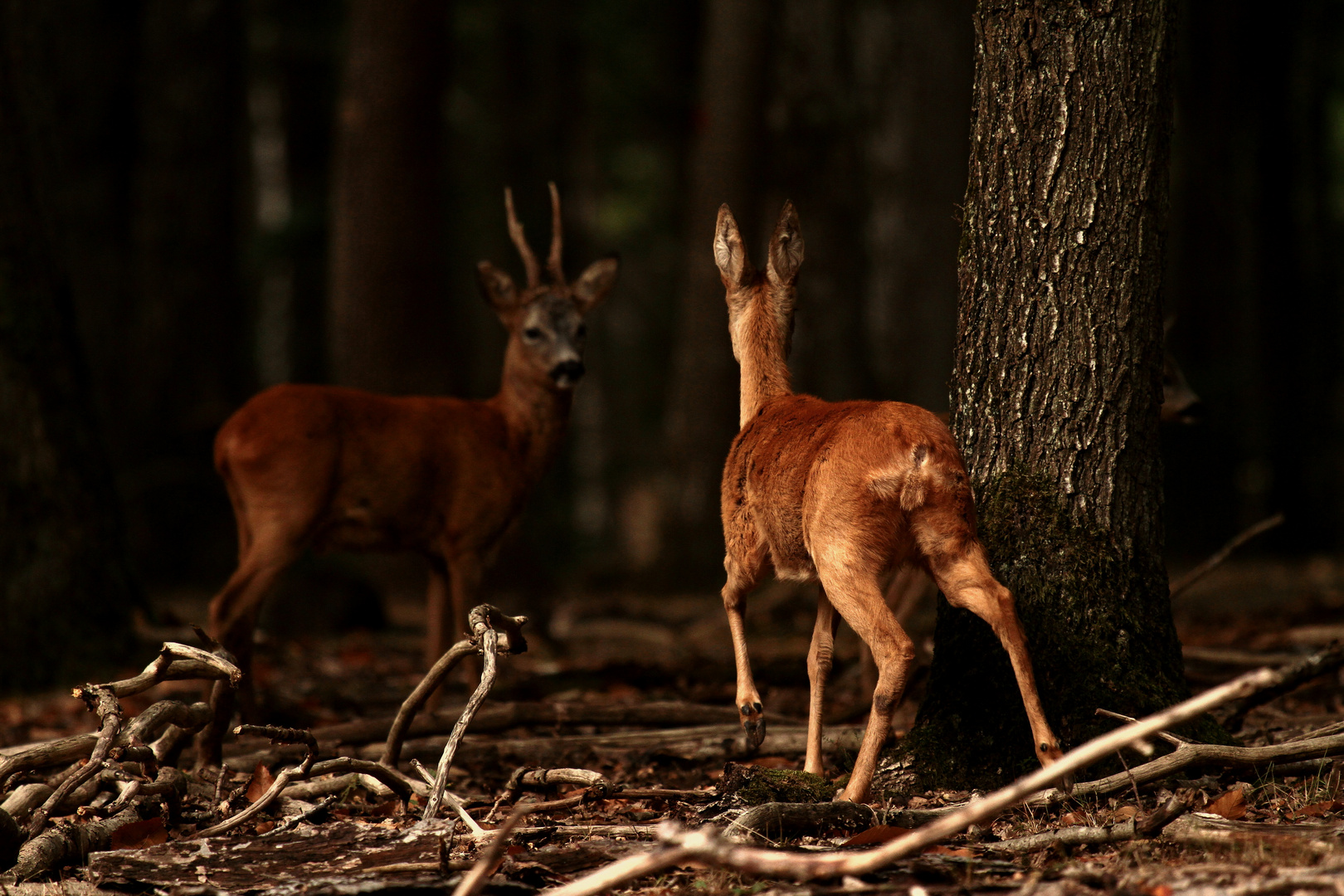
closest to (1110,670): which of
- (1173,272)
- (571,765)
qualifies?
(571,765)

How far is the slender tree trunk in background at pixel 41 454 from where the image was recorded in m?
7.50

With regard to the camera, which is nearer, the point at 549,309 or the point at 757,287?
the point at 757,287

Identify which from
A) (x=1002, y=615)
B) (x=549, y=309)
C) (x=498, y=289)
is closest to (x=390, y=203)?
(x=498, y=289)

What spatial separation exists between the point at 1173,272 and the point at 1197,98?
7.92ft

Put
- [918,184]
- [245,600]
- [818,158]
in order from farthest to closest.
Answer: [918,184]
[818,158]
[245,600]

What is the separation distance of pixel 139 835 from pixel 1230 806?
3287mm

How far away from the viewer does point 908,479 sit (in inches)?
169

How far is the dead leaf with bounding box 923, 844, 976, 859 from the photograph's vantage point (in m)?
3.86

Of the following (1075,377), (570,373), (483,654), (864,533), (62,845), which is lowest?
(62,845)

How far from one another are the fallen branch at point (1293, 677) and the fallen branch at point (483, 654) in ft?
8.79

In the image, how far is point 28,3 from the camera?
27.0ft

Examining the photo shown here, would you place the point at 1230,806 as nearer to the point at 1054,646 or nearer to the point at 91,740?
the point at 1054,646

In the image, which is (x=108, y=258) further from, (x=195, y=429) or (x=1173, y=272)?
(x=1173, y=272)

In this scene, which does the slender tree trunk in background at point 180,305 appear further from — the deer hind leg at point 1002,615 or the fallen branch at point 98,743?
the deer hind leg at point 1002,615
